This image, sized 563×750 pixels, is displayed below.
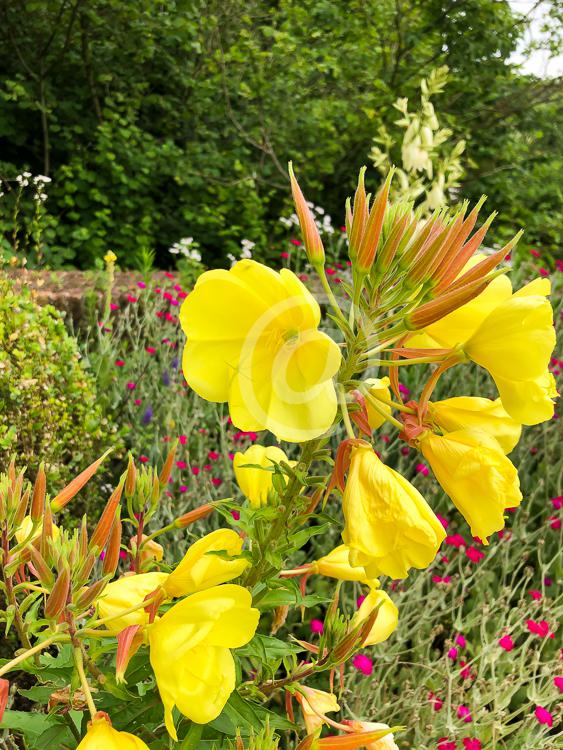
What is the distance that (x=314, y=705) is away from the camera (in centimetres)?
100

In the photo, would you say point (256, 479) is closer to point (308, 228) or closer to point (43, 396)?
point (308, 228)

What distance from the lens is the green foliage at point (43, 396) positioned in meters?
1.89

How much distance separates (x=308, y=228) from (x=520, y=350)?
0.26 meters

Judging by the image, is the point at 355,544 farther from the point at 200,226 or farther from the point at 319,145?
the point at 319,145

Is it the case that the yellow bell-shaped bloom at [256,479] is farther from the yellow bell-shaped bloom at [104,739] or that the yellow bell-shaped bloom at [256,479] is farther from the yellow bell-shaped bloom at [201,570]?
the yellow bell-shaped bloom at [104,739]

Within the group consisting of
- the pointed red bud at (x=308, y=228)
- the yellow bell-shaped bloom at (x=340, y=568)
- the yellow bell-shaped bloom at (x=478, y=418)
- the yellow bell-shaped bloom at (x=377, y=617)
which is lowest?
the yellow bell-shaped bloom at (x=377, y=617)

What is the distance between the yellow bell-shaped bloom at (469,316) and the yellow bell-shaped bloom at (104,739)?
1.79ft

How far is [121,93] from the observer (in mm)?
5652

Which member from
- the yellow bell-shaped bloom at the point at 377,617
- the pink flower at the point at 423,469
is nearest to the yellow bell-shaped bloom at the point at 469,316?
the yellow bell-shaped bloom at the point at 377,617

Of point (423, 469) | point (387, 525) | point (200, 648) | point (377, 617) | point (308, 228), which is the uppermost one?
point (308, 228)

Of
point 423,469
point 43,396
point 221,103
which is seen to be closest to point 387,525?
point 43,396

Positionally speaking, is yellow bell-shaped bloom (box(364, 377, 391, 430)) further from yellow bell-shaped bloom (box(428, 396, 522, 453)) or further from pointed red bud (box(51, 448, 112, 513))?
pointed red bud (box(51, 448, 112, 513))

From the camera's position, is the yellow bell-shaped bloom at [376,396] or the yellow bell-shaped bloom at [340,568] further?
the yellow bell-shaped bloom at [340,568]

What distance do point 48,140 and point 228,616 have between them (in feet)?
18.5
